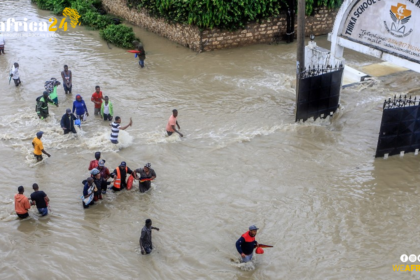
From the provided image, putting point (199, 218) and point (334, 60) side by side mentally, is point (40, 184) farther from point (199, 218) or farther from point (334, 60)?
point (334, 60)

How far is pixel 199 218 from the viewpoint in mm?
10430

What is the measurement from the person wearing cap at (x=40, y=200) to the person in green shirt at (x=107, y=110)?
4980mm

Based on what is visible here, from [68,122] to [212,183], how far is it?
191 inches

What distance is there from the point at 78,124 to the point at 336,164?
296 inches

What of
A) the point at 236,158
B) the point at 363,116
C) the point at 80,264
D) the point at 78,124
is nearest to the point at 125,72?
the point at 78,124

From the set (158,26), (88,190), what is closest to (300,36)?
(88,190)

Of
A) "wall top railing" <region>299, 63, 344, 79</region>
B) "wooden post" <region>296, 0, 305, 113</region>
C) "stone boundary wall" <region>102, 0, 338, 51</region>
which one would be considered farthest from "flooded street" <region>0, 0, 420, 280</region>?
"stone boundary wall" <region>102, 0, 338, 51</region>

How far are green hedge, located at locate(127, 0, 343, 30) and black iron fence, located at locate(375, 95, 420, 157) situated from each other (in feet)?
32.6

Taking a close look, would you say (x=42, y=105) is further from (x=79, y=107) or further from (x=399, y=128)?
(x=399, y=128)

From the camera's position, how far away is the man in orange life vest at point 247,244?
852 cm

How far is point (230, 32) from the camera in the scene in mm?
21234

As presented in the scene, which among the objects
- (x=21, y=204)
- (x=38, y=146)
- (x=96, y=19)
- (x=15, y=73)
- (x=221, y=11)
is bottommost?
(x=21, y=204)

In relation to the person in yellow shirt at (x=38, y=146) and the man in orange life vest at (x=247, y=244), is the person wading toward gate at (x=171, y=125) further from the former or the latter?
the man in orange life vest at (x=247, y=244)

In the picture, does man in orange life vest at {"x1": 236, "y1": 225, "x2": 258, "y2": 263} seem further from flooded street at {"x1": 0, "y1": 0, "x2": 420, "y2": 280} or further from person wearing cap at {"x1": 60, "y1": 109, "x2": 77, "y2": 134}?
person wearing cap at {"x1": 60, "y1": 109, "x2": 77, "y2": 134}
